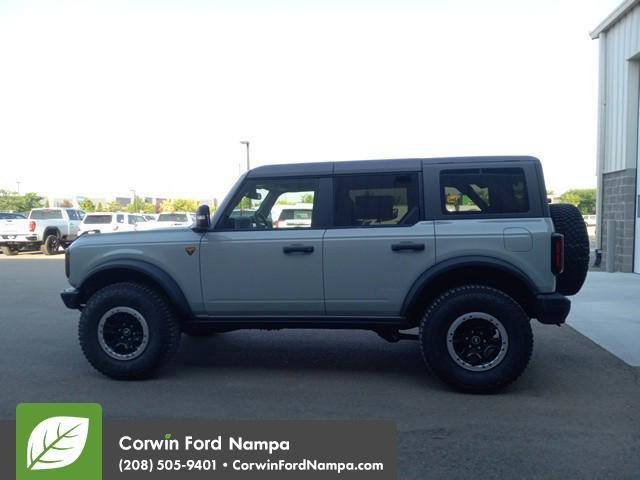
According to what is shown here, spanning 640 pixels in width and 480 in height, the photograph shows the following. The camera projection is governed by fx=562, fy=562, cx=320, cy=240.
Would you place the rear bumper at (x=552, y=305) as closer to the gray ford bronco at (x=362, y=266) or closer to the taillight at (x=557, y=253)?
the gray ford bronco at (x=362, y=266)

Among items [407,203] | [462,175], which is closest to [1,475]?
[407,203]

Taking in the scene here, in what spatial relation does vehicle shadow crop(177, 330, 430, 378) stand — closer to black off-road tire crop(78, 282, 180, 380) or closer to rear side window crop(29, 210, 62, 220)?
black off-road tire crop(78, 282, 180, 380)

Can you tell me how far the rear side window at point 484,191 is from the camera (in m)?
4.79

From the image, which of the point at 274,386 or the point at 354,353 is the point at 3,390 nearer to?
the point at 274,386

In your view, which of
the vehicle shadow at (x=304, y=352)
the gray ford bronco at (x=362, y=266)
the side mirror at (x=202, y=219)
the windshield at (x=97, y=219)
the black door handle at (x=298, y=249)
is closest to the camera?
the gray ford bronco at (x=362, y=266)

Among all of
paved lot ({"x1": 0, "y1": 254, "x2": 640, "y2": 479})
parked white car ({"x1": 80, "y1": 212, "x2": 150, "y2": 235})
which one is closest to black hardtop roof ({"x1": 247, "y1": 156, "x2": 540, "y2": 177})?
paved lot ({"x1": 0, "y1": 254, "x2": 640, "y2": 479})

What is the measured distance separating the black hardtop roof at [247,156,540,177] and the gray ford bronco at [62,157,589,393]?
0.6 inches

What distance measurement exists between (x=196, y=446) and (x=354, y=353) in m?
2.69

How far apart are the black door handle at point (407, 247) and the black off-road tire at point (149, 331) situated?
2.13 m

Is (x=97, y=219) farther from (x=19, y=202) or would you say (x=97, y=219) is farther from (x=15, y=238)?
(x=19, y=202)

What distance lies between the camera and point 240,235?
508 cm

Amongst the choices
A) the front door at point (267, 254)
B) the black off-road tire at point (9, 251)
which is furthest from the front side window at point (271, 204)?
the black off-road tire at point (9, 251)

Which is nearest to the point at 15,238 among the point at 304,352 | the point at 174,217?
the point at 174,217

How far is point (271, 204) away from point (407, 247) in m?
1.32
